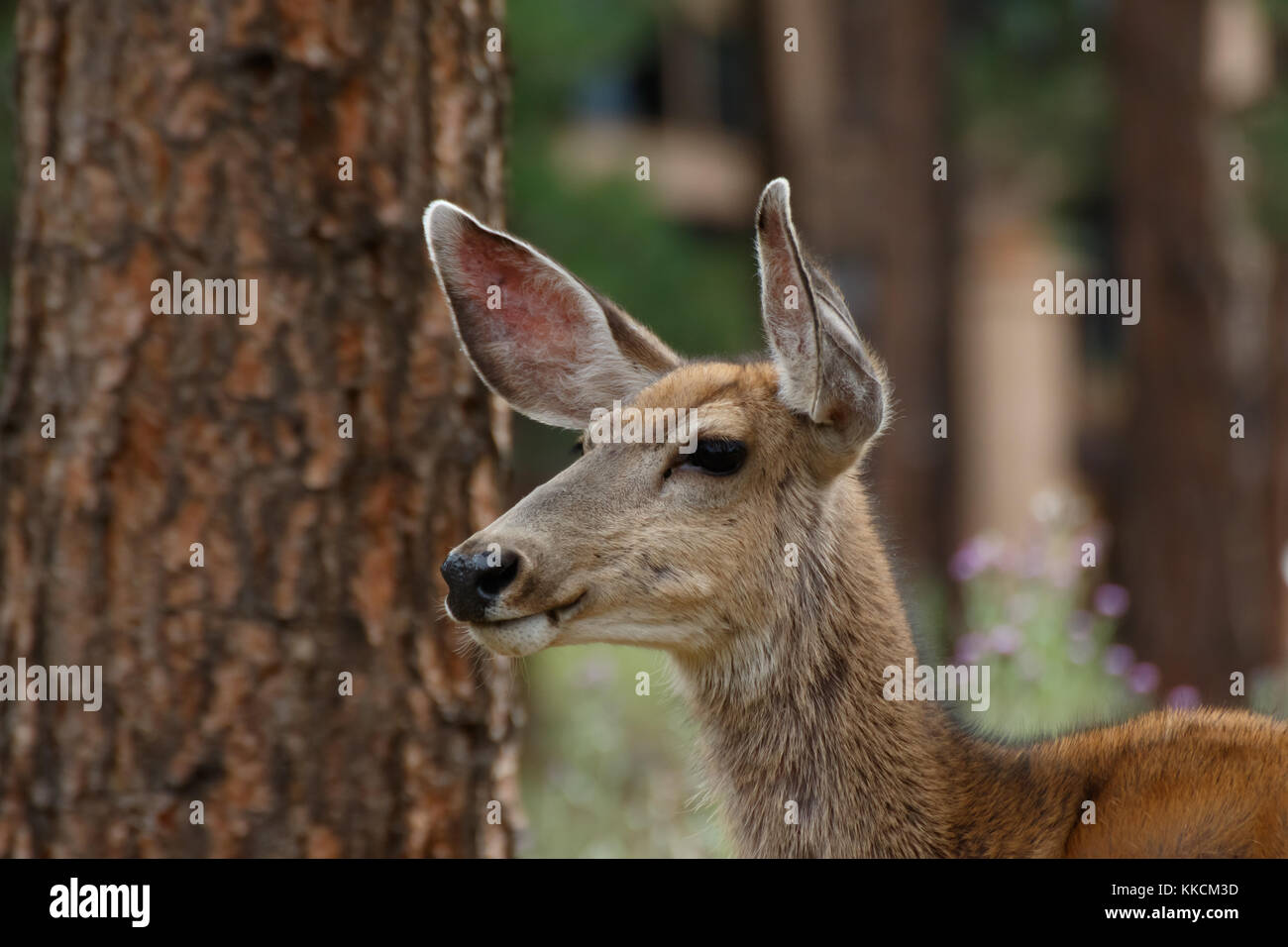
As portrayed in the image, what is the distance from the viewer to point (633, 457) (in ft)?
12.0

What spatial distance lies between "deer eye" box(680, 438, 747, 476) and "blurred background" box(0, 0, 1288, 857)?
644mm

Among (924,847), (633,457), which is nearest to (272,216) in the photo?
(633,457)

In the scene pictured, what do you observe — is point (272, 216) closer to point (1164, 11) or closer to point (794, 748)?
point (794, 748)

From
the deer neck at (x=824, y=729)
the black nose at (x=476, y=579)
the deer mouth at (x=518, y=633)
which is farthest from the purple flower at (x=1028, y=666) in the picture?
the black nose at (x=476, y=579)

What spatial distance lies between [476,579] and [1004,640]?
2962 millimetres

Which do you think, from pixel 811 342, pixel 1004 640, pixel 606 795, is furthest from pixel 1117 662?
pixel 811 342

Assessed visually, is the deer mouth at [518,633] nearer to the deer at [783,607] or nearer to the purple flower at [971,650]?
the deer at [783,607]

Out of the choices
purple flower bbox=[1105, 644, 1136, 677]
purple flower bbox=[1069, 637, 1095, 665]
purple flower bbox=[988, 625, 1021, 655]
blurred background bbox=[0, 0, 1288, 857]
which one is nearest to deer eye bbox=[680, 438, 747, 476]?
blurred background bbox=[0, 0, 1288, 857]

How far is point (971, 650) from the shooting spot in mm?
6188

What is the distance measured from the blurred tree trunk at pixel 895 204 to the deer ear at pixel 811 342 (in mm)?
9170

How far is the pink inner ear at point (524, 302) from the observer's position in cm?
391

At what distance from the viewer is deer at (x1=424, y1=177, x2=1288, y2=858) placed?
3385mm

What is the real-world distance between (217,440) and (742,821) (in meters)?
1.54

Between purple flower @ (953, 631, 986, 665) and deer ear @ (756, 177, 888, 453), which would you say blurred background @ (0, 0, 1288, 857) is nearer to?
purple flower @ (953, 631, 986, 665)
